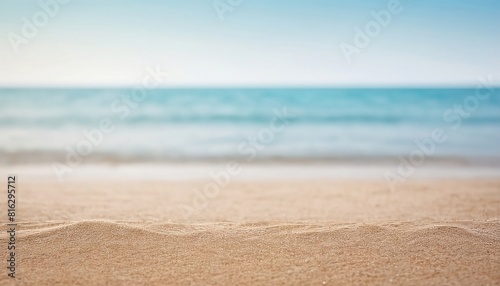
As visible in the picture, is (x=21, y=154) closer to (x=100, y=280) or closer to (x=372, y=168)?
(x=372, y=168)

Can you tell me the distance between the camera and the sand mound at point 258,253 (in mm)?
2627

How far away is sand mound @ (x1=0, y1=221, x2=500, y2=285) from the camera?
2.63m

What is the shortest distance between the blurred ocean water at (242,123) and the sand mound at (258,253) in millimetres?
7571

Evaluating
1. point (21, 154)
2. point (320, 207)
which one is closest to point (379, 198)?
point (320, 207)

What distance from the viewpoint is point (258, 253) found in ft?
9.73

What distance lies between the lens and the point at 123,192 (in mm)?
6223

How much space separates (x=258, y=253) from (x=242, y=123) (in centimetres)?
1904
